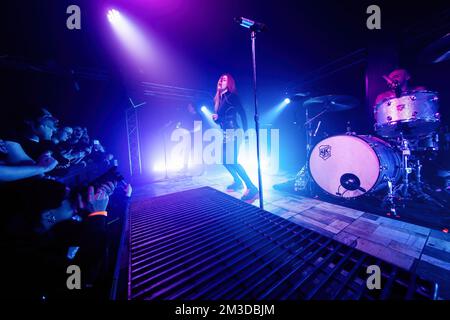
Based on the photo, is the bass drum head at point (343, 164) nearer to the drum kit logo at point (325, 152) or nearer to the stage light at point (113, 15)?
the drum kit logo at point (325, 152)

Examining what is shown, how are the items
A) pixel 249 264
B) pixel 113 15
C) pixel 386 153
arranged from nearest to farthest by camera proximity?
pixel 249 264 → pixel 386 153 → pixel 113 15

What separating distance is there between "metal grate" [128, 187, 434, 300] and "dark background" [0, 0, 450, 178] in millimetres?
3661

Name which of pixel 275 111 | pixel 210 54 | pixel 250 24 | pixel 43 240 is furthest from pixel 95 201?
pixel 275 111

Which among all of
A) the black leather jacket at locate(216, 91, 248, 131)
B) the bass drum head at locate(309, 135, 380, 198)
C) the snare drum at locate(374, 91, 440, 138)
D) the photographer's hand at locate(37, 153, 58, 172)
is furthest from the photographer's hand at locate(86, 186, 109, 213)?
the snare drum at locate(374, 91, 440, 138)

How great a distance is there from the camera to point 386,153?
2908mm

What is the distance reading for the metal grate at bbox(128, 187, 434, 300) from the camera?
105 cm

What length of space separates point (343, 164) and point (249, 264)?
2.79 meters

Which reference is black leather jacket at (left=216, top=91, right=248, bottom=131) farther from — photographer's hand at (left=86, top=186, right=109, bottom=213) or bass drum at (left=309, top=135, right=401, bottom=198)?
photographer's hand at (left=86, top=186, right=109, bottom=213)

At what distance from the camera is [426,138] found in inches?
125

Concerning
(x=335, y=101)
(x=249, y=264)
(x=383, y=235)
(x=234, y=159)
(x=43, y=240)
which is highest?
(x=335, y=101)

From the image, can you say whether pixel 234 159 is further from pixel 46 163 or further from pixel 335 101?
pixel 46 163

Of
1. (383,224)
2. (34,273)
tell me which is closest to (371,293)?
(383,224)

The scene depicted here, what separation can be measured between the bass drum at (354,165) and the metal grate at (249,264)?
1870 mm
